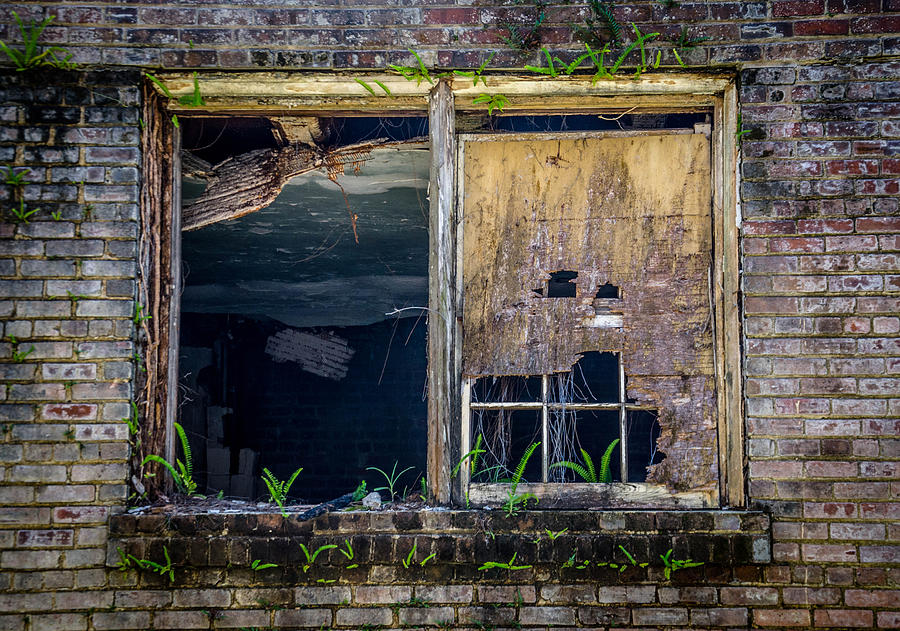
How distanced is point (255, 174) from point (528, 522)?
2.14m

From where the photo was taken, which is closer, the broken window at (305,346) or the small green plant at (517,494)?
the small green plant at (517,494)

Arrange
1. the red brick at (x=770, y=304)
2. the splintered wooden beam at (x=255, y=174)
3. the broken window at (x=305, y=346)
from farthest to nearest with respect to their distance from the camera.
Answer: the broken window at (x=305, y=346) → the splintered wooden beam at (x=255, y=174) → the red brick at (x=770, y=304)

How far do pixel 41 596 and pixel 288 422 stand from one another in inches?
224

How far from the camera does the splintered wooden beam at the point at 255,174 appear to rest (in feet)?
11.4

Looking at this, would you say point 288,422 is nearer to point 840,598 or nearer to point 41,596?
point 41,596

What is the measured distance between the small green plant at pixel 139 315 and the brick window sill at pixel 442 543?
2.56 ft

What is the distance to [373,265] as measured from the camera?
6.58 meters

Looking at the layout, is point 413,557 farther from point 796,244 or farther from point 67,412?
point 796,244

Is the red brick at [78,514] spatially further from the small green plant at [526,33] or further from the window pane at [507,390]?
the small green plant at [526,33]

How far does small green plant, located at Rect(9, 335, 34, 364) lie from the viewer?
282cm

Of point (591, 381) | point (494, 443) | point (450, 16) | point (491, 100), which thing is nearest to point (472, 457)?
point (494, 443)

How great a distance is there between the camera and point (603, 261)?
3.11 meters

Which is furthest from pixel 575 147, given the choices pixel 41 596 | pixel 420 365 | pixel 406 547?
pixel 420 365

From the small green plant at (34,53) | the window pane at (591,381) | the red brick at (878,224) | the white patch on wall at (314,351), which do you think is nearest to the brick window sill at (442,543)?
the window pane at (591,381)
